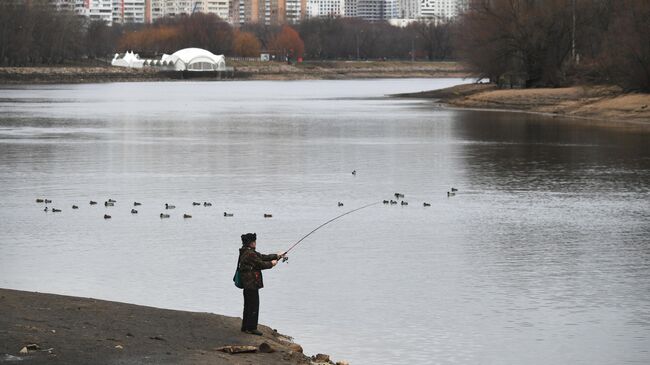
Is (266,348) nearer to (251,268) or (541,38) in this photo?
(251,268)

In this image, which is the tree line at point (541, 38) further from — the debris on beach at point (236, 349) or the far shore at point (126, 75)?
the debris on beach at point (236, 349)

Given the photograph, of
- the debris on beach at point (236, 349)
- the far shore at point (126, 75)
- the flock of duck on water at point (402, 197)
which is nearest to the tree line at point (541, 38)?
the flock of duck on water at point (402, 197)

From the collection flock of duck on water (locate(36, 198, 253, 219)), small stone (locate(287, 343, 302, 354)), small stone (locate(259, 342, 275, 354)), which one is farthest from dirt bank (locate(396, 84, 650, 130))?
small stone (locate(259, 342, 275, 354))

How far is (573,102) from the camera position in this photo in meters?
71.1

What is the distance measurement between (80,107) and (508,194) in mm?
58562

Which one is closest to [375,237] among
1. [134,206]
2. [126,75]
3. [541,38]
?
[134,206]

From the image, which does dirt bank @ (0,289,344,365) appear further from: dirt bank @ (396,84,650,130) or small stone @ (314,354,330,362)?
dirt bank @ (396,84,650,130)

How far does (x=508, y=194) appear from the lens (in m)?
30.9

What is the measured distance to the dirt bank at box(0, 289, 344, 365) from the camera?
12.3m

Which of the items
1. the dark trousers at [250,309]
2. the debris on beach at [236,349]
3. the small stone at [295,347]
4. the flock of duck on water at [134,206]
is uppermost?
the dark trousers at [250,309]

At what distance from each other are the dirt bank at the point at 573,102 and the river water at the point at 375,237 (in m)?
12.7

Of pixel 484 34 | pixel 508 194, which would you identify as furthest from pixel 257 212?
pixel 484 34

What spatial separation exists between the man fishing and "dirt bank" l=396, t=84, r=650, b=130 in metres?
44.7

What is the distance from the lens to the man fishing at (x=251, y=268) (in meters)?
13.8
